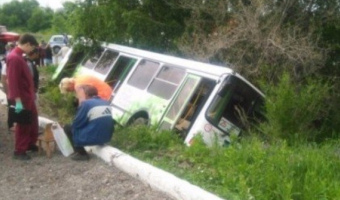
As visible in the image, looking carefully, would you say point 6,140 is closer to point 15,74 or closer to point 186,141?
point 15,74

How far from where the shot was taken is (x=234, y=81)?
815 cm

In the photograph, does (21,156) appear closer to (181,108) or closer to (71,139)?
(71,139)

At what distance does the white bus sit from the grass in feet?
2.86

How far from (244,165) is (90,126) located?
215 centimetres

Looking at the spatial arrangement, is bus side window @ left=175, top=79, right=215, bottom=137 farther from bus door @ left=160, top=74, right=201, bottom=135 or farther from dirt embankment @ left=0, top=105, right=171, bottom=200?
dirt embankment @ left=0, top=105, right=171, bottom=200

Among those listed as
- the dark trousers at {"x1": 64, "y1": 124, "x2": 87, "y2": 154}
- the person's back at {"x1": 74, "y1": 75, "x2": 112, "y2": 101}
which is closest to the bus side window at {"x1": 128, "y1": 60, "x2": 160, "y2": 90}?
the person's back at {"x1": 74, "y1": 75, "x2": 112, "y2": 101}

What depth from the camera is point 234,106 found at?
830cm

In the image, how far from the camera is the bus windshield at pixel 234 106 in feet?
26.4

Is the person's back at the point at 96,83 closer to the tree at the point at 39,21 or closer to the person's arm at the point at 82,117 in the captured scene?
the person's arm at the point at 82,117

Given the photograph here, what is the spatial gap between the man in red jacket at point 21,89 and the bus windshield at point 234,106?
270 centimetres

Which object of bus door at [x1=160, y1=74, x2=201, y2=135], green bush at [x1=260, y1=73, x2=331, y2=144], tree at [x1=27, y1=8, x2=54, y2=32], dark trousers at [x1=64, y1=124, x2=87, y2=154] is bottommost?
dark trousers at [x1=64, y1=124, x2=87, y2=154]

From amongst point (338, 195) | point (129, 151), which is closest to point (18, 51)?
point (129, 151)

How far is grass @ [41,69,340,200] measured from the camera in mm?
4703

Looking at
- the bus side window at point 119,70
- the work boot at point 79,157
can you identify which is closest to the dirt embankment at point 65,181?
the work boot at point 79,157
